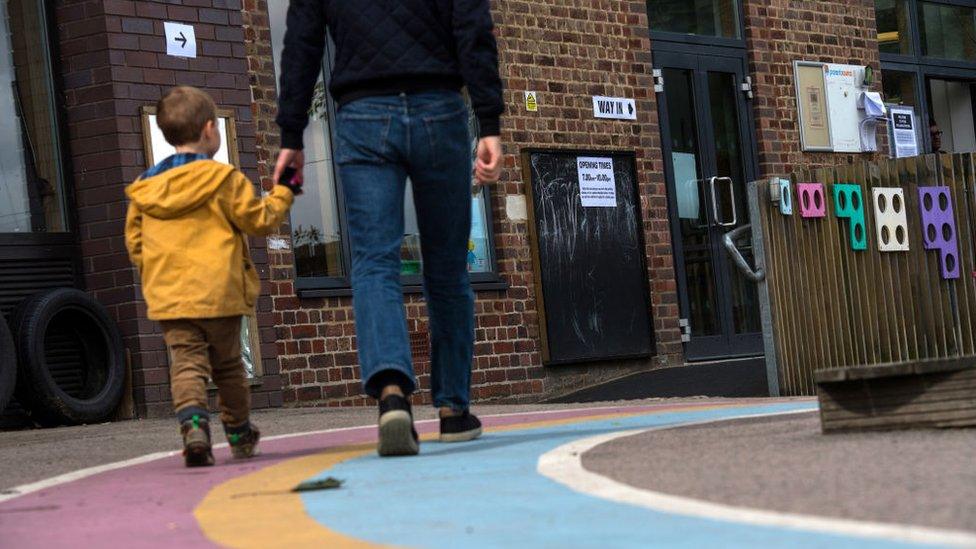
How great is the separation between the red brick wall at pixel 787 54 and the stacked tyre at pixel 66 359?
780 cm

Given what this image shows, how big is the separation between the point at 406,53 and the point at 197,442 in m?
1.47

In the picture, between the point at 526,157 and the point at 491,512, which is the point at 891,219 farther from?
the point at 491,512

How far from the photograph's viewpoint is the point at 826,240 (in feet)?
37.3

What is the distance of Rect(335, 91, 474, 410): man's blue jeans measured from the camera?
6254 millimetres

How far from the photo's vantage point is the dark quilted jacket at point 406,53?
639 centimetres

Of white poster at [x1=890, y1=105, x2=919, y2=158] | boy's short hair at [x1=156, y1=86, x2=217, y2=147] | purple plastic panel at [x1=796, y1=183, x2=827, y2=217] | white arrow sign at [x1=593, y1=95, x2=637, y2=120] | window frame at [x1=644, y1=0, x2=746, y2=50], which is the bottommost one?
purple plastic panel at [x1=796, y1=183, x2=827, y2=217]

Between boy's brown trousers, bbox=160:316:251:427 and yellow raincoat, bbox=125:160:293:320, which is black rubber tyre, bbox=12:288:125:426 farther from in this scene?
yellow raincoat, bbox=125:160:293:320

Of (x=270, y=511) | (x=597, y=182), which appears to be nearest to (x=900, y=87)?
(x=597, y=182)

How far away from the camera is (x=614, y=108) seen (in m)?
16.0

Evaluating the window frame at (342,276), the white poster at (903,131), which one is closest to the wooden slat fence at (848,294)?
the window frame at (342,276)

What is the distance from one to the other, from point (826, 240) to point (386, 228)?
5.56 metres

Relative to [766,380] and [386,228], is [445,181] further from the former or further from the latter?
[766,380]

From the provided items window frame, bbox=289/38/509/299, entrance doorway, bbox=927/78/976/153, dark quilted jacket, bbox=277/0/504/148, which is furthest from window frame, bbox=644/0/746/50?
dark quilted jacket, bbox=277/0/504/148

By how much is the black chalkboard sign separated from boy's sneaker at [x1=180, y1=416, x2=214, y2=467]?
8699 mm
